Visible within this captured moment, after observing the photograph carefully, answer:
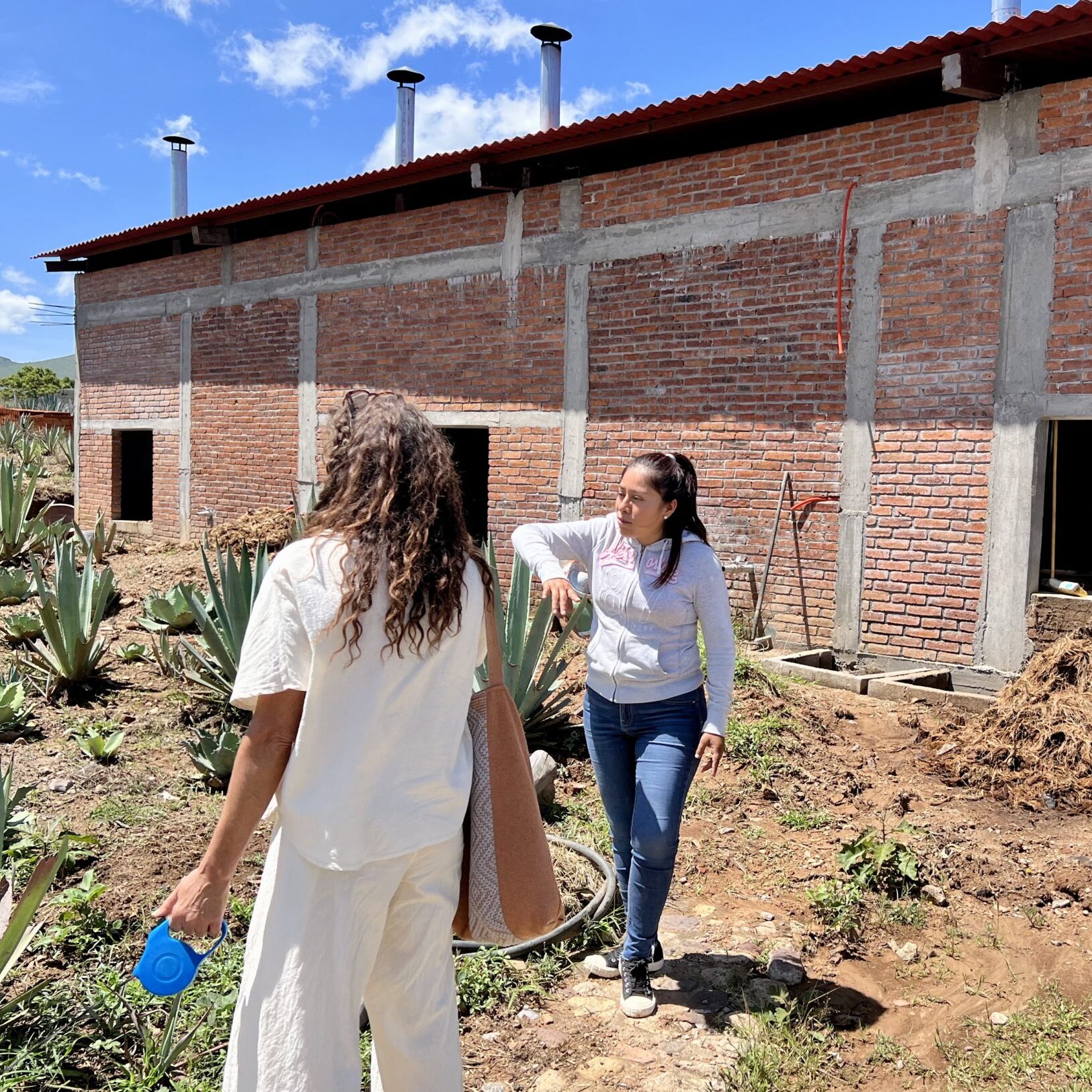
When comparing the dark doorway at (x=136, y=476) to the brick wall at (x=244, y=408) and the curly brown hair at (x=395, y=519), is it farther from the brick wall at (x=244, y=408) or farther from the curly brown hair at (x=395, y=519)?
the curly brown hair at (x=395, y=519)

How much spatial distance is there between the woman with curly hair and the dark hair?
1.40m

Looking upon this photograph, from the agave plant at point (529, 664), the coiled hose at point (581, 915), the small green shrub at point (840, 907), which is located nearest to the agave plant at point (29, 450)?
the agave plant at point (529, 664)

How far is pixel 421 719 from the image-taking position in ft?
6.56

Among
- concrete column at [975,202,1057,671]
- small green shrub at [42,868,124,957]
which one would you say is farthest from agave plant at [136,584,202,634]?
concrete column at [975,202,1057,671]

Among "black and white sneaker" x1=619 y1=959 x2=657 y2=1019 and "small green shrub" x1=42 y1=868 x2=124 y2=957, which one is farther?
"small green shrub" x1=42 y1=868 x2=124 y2=957

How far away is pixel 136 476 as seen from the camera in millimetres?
16953

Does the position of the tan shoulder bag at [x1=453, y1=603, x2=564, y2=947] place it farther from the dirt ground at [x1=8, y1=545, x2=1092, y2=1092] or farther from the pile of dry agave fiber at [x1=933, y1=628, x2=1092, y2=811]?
the pile of dry agave fiber at [x1=933, y1=628, x2=1092, y2=811]

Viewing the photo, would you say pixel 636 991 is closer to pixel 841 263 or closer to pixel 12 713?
pixel 12 713

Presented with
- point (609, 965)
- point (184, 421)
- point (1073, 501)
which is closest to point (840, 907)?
point (609, 965)

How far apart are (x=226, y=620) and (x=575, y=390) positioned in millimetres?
4566

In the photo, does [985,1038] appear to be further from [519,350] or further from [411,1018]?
[519,350]

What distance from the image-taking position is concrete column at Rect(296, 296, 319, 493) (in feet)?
39.8

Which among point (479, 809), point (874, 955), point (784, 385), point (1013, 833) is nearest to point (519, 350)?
point (784, 385)

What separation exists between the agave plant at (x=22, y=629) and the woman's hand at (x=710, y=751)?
17.9 feet
